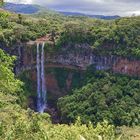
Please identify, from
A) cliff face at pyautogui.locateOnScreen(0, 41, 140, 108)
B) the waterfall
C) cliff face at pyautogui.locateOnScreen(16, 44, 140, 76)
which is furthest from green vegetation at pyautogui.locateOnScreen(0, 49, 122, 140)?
the waterfall

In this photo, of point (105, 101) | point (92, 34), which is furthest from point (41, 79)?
point (105, 101)

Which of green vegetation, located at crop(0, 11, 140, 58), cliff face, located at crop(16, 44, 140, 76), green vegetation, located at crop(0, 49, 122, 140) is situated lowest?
cliff face, located at crop(16, 44, 140, 76)

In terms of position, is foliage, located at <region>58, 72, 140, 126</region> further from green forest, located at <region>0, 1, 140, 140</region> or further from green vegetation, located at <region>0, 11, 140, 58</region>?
green vegetation, located at <region>0, 11, 140, 58</region>

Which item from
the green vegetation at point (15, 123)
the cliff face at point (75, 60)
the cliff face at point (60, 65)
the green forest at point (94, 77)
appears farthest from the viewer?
the cliff face at point (60, 65)

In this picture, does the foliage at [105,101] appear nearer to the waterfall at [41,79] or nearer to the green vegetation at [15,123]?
the waterfall at [41,79]

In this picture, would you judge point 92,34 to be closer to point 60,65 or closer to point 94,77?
point 94,77

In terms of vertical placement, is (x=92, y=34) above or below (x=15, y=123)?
below

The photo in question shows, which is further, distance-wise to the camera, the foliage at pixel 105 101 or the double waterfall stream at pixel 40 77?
the double waterfall stream at pixel 40 77

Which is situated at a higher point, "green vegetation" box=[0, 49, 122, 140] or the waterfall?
"green vegetation" box=[0, 49, 122, 140]

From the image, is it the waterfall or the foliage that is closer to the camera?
the foliage

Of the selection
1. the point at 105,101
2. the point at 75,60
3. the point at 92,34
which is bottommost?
the point at 105,101

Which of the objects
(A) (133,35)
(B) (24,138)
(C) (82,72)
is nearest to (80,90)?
(C) (82,72)

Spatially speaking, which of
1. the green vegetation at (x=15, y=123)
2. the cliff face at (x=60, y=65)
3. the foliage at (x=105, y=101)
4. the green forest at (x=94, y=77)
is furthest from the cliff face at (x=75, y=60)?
the green vegetation at (x=15, y=123)

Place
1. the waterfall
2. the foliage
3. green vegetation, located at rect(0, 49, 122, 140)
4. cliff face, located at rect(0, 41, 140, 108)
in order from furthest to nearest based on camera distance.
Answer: the waterfall < cliff face, located at rect(0, 41, 140, 108) < the foliage < green vegetation, located at rect(0, 49, 122, 140)
